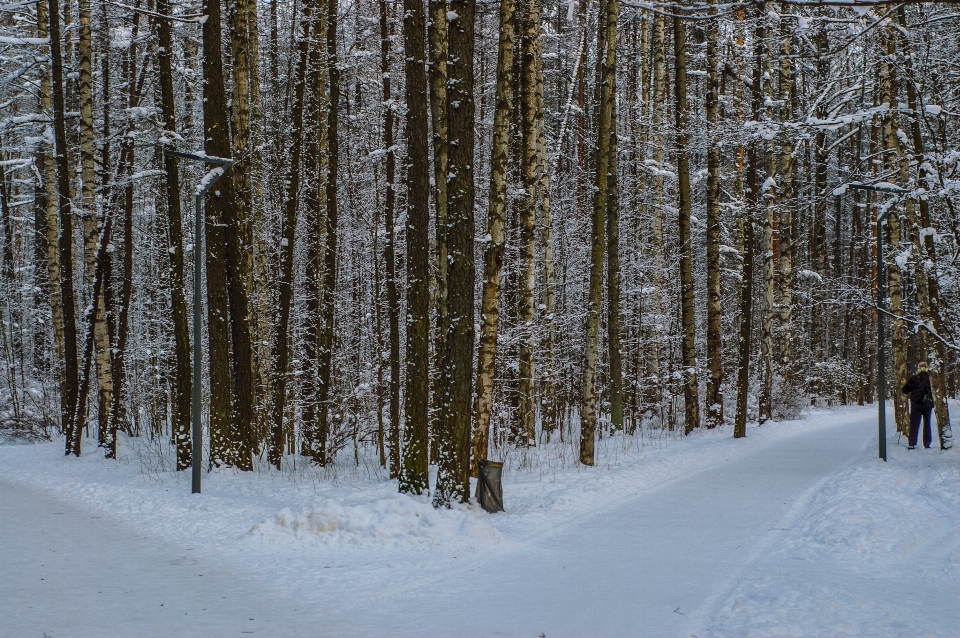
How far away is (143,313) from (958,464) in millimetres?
27090

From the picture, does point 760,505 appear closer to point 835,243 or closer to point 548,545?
point 548,545

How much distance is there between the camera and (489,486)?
11.2m

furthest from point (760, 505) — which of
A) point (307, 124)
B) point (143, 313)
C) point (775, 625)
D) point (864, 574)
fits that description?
point (143, 313)

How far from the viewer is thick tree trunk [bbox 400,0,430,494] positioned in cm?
1099

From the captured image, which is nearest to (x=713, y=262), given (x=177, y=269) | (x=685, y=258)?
(x=685, y=258)

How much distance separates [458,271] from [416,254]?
0.75 meters

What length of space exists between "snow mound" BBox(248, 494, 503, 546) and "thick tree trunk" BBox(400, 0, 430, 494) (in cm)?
112

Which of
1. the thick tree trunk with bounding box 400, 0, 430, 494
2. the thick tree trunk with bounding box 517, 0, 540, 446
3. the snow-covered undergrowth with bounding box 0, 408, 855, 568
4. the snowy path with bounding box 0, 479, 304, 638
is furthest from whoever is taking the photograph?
the thick tree trunk with bounding box 517, 0, 540, 446

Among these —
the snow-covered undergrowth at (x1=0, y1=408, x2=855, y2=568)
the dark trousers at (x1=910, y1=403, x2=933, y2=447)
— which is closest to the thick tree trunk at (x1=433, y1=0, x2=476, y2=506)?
the snow-covered undergrowth at (x1=0, y1=408, x2=855, y2=568)

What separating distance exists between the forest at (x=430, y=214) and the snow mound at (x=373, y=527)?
0.90 meters

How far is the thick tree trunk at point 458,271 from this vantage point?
1080 cm

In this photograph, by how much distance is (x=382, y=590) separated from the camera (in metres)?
7.75

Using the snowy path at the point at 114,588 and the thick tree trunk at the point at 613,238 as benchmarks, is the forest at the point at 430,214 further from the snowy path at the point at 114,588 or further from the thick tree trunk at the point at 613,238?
the snowy path at the point at 114,588

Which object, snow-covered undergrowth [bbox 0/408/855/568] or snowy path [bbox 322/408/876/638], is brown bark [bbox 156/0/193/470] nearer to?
snow-covered undergrowth [bbox 0/408/855/568]
